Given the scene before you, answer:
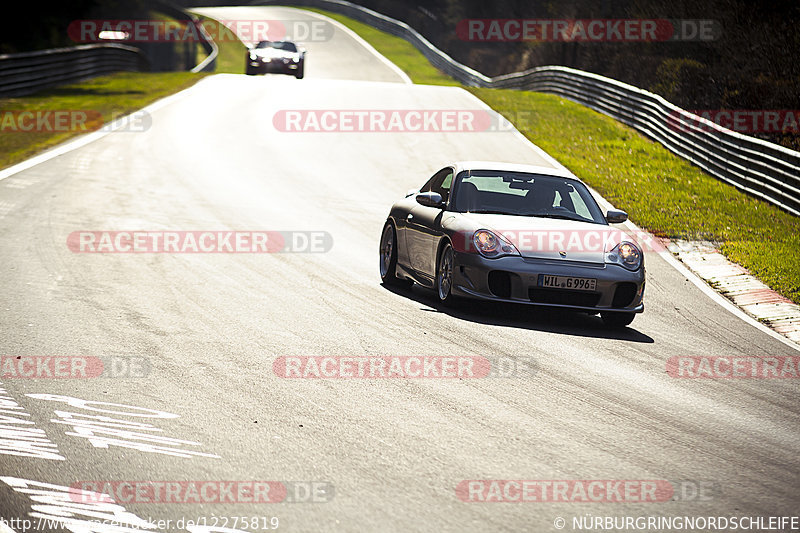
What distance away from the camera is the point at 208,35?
64.5 m

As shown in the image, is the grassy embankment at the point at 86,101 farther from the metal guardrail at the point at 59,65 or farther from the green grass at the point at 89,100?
the metal guardrail at the point at 59,65

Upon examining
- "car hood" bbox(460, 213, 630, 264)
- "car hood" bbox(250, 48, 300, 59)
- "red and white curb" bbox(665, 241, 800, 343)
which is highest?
"car hood" bbox(250, 48, 300, 59)

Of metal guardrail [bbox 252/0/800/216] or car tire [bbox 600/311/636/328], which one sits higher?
metal guardrail [bbox 252/0/800/216]

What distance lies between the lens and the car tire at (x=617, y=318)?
9.47 meters

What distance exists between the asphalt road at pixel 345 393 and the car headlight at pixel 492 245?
0.60 m

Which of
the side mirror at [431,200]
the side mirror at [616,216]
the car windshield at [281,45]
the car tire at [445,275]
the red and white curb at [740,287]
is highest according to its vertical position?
the car windshield at [281,45]

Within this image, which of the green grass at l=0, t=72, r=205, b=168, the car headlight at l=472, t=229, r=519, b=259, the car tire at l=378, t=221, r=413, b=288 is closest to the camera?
the car headlight at l=472, t=229, r=519, b=259

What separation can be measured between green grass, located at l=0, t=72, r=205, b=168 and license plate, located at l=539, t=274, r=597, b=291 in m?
12.4

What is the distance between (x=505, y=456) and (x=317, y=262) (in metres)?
6.75

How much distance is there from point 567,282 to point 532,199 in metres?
1.41

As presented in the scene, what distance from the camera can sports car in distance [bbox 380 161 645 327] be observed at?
9148mm

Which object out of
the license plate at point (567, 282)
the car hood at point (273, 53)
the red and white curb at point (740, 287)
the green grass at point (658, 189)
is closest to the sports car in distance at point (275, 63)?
the car hood at point (273, 53)

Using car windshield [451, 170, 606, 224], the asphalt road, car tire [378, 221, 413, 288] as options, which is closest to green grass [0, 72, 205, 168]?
the asphalt road

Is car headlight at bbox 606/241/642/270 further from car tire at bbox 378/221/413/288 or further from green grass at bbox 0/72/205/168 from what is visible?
green grass at bbox 0/72/205/168
